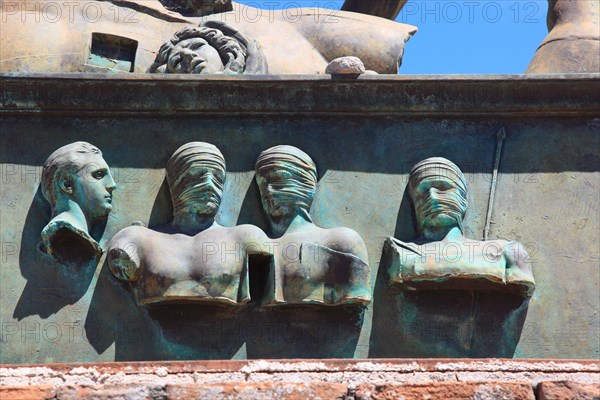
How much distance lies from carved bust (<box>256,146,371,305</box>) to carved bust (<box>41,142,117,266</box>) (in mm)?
733

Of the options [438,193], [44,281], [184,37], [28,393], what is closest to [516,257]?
[438,193]

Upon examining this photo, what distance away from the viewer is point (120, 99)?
30.4ft

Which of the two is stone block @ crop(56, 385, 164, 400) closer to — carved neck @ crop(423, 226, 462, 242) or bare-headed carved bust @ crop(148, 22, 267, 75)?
carved neck @ crop(423, 226, 462, 242)

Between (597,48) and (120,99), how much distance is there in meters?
2.31

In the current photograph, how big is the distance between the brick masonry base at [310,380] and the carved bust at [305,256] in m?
0.31

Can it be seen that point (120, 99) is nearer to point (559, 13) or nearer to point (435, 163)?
point (435, 163)

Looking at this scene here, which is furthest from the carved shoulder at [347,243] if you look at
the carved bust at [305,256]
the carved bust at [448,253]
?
the carved bust at [448,253]

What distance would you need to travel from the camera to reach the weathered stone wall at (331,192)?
29.0 ft

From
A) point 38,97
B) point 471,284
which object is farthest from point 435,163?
point 38,97

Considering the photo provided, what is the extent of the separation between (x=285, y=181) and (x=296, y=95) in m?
0.46

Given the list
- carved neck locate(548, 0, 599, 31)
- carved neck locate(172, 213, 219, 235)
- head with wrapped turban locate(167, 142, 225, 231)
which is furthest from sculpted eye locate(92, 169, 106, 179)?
carved neck locate(548, 0, 599, 31)

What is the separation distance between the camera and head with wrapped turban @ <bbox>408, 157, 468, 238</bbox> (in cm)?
900

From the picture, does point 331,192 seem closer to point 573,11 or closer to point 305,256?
point 305,256

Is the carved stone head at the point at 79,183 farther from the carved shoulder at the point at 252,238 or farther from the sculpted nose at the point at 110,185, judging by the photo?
the carved shoulder at the point at 252,238
